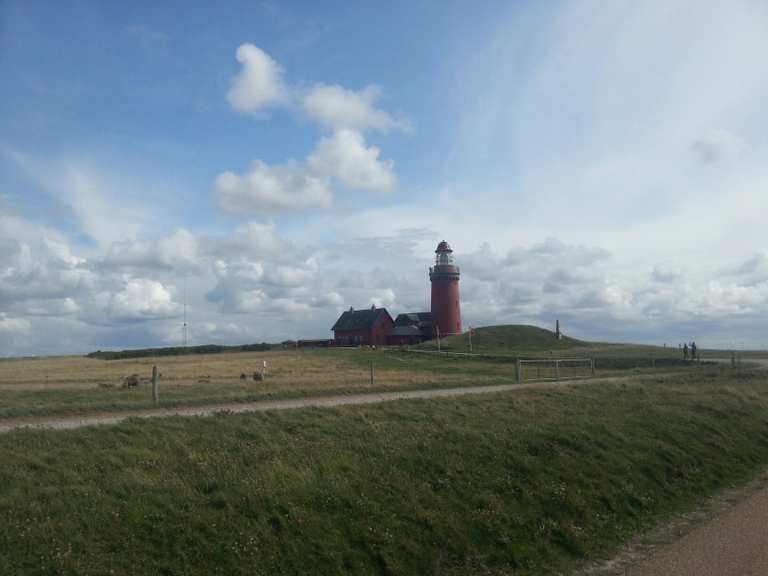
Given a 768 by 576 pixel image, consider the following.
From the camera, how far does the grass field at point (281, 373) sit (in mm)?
21891

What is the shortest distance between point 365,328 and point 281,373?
179ft

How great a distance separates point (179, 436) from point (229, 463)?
182cm

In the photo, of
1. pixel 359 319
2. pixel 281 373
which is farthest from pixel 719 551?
pixel 359 319

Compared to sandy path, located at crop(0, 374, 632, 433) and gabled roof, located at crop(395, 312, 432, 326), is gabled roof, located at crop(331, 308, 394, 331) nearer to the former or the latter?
gabled roof, located at crop(395, 312, 432, 326)

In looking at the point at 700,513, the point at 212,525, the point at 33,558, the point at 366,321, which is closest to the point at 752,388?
Result: the point at 700,513

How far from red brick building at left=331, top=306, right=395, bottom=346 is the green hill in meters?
14.9

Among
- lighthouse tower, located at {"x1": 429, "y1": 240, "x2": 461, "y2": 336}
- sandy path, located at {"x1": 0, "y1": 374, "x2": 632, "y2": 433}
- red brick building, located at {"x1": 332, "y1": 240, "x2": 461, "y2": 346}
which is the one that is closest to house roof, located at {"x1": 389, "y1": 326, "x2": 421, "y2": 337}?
red brick building, located at {"x1": 332, "y1": 240, "x2": 461, "y2": 346}

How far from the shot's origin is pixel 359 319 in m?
103

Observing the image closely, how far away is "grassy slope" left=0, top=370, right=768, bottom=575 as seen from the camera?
370 inches

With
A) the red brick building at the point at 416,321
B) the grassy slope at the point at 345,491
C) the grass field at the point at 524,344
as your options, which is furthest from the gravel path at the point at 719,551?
the red brick building at the point at 416,321

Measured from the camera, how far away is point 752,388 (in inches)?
1169

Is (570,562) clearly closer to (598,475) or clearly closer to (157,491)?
(598,475)

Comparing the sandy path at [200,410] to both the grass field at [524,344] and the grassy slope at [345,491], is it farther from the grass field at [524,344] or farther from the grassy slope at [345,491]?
the grass field at [524,344]

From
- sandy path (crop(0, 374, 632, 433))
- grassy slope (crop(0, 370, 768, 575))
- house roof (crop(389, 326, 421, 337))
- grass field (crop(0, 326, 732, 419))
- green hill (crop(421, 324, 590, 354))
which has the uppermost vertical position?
house roof (crop(389, 326, 421, 337))
